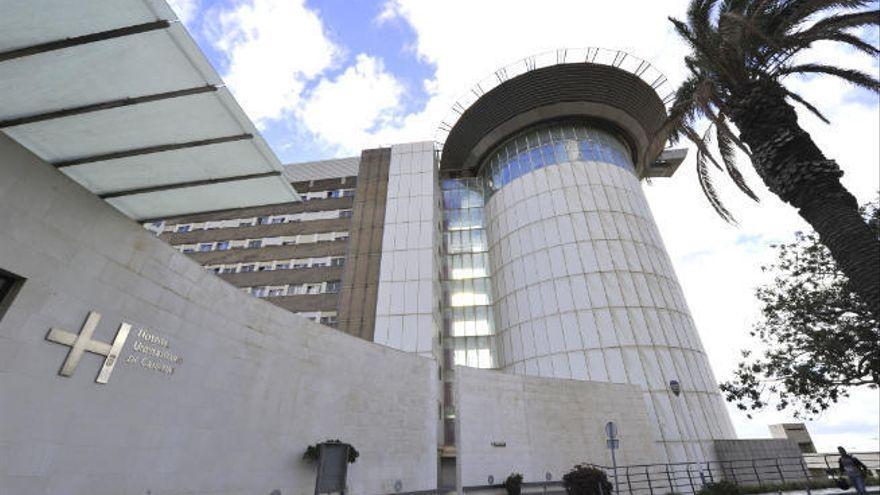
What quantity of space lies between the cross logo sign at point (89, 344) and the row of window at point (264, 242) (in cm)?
2946

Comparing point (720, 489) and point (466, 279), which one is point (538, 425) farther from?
point (466, 279)

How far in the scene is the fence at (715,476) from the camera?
58.0 ft

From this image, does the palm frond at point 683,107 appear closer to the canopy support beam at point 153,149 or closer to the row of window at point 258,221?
the canopy support beam at point 153,149

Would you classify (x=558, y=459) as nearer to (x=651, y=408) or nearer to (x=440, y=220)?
(x=651, y=408)

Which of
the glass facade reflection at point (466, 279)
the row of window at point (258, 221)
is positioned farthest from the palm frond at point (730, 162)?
the row of window at point (258, 221)

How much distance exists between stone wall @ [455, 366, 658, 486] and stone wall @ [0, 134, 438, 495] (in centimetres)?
465

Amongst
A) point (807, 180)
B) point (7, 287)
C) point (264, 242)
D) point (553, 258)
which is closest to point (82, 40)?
point (7, 287)

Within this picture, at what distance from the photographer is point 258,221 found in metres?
41.6

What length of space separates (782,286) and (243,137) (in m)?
24.2

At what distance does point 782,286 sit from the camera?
20.1m

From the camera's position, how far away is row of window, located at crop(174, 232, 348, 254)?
38719mm

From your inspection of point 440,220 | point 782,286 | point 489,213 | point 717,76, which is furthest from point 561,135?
point 717,76

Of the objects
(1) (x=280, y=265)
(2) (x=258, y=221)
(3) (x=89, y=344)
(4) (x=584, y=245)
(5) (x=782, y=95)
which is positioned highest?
(2) (x=258, y=221)

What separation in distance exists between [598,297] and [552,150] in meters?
15.5
